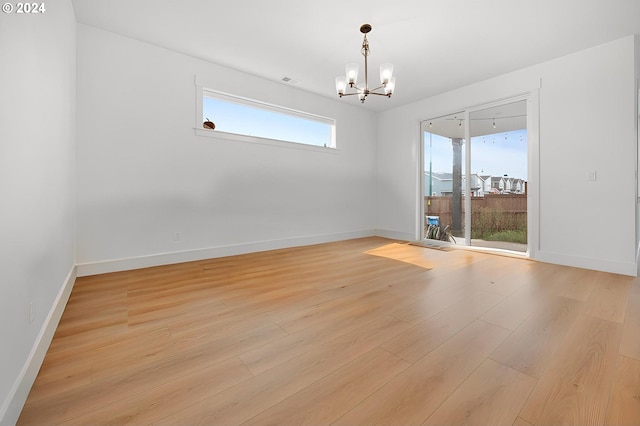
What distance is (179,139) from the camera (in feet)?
11.7

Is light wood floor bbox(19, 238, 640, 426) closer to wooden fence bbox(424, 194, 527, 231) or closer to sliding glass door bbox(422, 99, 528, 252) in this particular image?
wooden fence bbox(424, 194, 527, 231)

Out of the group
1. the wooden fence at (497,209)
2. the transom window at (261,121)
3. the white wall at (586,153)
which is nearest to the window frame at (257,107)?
the transom window at (261,121)

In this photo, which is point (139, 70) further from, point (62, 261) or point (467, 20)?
point (467, 20)

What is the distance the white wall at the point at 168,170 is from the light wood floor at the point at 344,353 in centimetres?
72

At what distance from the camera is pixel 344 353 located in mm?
1479

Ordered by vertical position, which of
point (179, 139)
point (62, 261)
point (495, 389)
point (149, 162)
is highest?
point (179, 139)

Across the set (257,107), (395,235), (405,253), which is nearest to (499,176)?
(405,253)

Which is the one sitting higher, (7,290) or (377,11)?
(377,11)

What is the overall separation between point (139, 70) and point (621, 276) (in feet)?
20.1

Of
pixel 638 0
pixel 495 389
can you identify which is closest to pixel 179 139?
pixel 495 389

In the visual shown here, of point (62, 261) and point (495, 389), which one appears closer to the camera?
point (495, 389)

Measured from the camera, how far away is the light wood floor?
107 cm

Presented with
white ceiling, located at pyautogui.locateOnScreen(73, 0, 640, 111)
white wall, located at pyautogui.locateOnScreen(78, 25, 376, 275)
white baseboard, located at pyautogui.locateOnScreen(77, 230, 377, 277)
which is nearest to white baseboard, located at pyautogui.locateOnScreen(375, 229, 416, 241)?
white baseboard, located at pyautogui.locateOnScreen(77, 230, 377, 277)

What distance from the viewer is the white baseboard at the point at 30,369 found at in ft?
3.16
